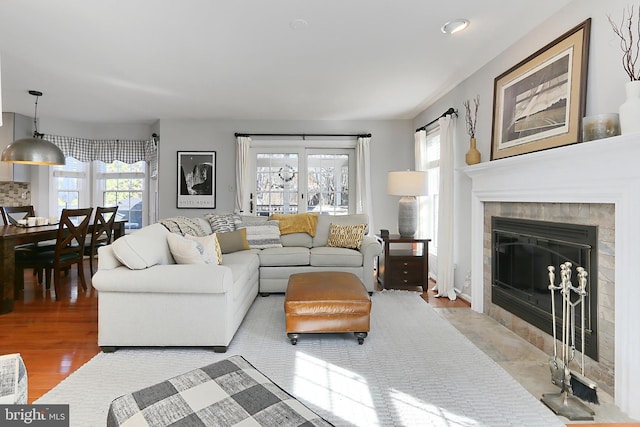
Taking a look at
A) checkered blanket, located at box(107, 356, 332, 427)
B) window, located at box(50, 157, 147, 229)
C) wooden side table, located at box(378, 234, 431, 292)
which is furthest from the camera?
window, located at box(50, 157, 147, 229)

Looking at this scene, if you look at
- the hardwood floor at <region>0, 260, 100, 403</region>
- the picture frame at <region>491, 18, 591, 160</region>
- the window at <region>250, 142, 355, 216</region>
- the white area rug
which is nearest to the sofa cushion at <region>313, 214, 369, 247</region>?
the window at <region>250, 142, 355, 216</region>

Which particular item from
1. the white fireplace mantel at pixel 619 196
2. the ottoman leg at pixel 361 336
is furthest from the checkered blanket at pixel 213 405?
the white fireplace mantel at pixel 619 196

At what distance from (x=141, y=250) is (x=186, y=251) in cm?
33

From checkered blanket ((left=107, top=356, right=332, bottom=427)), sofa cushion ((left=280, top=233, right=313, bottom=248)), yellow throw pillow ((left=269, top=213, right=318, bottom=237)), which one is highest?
yellow throw pillow ((left=269, top=213, right=318, bottom=237))

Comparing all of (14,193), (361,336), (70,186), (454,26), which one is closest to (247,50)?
(454,26)

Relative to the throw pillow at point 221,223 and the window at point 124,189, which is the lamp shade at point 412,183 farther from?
the window at point 124,189

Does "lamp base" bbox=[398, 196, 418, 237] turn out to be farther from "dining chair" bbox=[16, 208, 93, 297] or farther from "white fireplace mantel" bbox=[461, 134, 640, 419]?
"dining chair" bbox=[16, 208, 93, 297]

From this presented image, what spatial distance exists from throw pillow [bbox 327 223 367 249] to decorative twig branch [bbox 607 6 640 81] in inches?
113

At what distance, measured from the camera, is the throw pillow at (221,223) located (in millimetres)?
4348

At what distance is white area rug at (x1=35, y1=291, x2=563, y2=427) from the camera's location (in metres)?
1.77

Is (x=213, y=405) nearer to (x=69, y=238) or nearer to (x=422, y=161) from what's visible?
(x=69, y=238)

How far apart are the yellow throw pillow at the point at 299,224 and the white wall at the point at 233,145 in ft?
4.77

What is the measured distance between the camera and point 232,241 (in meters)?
4.20

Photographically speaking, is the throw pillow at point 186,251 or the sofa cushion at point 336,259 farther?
the sofa cushion at point 336,259
